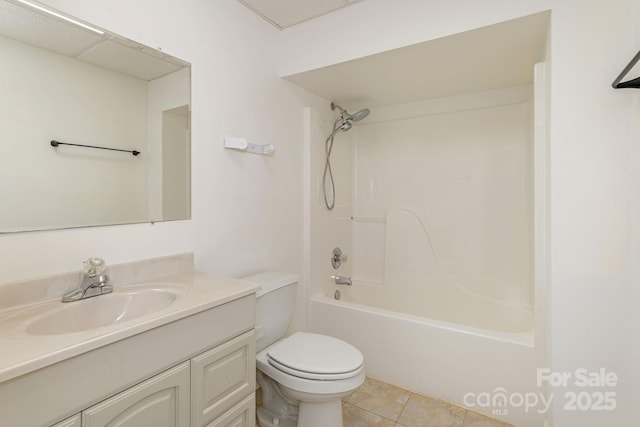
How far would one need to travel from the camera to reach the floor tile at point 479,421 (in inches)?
64.5

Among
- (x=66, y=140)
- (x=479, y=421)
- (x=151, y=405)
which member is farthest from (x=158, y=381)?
(x=479, y=421)

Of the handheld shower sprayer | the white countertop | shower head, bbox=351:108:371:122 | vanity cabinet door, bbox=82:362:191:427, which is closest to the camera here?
the white countertop

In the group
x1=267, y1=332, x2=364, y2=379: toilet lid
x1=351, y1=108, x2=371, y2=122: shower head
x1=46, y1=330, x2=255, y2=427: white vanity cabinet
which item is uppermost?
x1=351, y1=108, x2=371, y2=122: shower head

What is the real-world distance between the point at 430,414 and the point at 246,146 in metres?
1.81

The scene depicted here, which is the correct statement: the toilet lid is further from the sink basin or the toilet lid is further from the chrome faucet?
the chrome faucet

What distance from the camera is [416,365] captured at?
189 centimetres

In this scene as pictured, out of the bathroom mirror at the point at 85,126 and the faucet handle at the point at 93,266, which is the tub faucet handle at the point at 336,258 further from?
the faucet handle at the point at 93,266

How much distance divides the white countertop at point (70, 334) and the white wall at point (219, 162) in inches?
8.1

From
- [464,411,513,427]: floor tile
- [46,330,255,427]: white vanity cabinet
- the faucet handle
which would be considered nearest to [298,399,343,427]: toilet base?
[46,330,255,427]: white vanity cabinet

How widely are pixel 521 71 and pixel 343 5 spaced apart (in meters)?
1.16

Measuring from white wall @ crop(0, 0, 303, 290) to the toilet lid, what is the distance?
1.70 ft

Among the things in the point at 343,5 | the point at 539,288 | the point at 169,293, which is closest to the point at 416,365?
the point at 539,288

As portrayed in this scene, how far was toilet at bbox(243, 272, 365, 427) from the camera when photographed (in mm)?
1350

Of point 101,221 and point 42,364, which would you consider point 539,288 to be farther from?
point 101,221
